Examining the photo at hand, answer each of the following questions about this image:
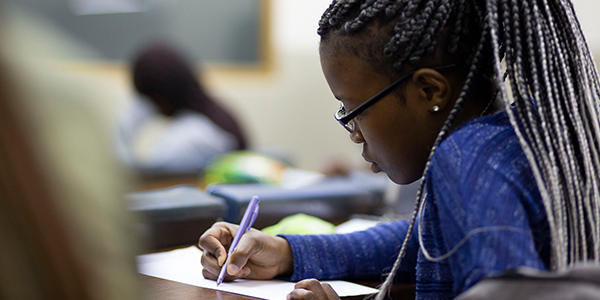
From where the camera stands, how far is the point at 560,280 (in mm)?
481

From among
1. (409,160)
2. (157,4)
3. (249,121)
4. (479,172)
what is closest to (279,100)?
(249,121)

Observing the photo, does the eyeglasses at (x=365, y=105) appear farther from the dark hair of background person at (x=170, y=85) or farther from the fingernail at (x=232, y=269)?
the dark hair of background person at (x=170, y=85)

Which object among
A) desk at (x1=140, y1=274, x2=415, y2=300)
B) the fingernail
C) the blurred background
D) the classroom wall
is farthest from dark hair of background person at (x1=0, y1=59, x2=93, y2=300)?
the classroom wall

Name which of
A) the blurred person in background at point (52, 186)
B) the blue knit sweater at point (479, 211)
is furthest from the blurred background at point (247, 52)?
the blurred person in background at point (52, 186)

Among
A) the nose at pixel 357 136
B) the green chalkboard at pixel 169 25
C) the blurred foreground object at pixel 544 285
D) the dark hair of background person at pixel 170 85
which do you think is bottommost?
the blurred foreground object at pixel 544 285

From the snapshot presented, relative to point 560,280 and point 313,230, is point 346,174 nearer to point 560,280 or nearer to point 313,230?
point 313,230

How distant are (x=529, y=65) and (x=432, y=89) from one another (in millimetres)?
140

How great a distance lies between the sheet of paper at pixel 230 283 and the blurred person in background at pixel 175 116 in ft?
4.91

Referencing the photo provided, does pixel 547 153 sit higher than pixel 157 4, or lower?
lower

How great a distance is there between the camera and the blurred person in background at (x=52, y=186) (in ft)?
0.86

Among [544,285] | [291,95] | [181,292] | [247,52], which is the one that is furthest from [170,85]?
[544,285]

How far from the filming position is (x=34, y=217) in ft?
0.87

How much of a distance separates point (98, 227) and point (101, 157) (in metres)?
0.04

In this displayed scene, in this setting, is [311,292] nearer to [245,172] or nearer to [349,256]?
[349,256]
